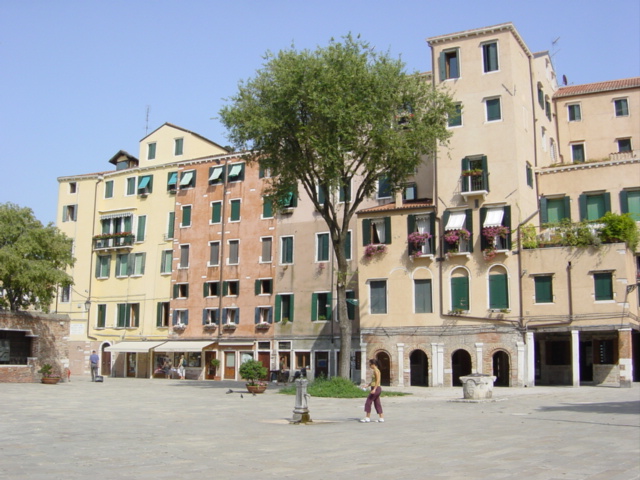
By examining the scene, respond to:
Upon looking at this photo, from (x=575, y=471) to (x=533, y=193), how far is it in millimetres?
32434

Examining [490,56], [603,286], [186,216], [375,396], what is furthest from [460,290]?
[186,216]

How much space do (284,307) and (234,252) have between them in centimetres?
610

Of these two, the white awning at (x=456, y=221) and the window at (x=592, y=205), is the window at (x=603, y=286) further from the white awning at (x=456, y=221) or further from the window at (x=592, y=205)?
the white awning at (x=456, y=221)

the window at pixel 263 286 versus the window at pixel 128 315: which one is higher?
the window at pixel 263 286

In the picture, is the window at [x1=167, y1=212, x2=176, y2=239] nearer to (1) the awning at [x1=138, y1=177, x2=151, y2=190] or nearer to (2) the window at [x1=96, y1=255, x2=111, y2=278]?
(1) the awning at [x1=138, y1=177, x2=151, y2=190]

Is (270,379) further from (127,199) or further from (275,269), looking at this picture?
(127,199)

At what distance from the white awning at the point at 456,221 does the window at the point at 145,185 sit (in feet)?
86.8

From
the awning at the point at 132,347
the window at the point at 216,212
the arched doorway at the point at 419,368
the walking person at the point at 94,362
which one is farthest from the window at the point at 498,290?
the awning at the point at 132,347

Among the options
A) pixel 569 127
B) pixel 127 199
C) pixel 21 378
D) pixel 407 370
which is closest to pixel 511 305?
pixel 407 370

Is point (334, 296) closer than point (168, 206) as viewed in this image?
Yes

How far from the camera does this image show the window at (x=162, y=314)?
5406 centimetres

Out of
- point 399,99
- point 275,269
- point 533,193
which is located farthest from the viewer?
point 275,269

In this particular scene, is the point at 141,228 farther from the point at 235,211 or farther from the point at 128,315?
the point at 235,211

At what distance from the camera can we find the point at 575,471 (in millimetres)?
10961
